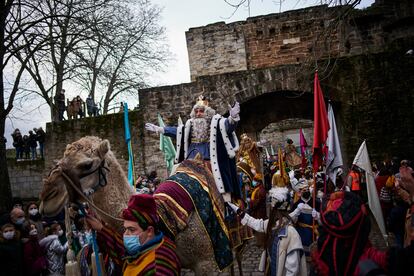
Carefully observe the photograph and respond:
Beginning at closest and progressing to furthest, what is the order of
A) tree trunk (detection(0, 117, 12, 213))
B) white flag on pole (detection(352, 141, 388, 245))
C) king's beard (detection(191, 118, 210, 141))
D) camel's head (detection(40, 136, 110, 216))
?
camel's head (detection(40, 136, 110, 216)) → king's beard (detection(191, 118, 210, 141)) → white flag on pole (detection(352, 141, 388, 245)) → tree trunk (detection(0, 117, 12, 213))

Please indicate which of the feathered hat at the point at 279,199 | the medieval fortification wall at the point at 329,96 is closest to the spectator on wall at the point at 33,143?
the medieval fortification wall at the point at 329,96

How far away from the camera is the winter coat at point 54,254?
5.48 m

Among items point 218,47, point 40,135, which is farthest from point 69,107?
point 218,47

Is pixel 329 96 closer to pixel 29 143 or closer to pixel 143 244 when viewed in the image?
pixel 143 244

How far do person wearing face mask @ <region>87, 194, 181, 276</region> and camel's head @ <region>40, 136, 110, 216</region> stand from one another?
28.1 inches

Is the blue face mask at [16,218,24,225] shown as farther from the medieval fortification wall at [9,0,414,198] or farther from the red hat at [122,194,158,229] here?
the medieval fortification wall at [9,0,414,198]

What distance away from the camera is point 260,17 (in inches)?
829

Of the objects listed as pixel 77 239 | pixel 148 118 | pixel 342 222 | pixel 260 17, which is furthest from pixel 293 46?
pixel 342 222

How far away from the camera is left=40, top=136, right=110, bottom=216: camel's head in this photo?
304cm

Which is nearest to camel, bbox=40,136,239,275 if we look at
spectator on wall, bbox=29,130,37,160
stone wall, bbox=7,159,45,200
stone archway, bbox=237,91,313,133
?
stone archway, bbox=237,91,313,133

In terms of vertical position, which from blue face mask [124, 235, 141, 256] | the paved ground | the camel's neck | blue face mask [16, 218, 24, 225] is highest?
the camel's neck

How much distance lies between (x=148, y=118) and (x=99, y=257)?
10588 mm

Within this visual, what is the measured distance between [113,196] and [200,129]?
198cm

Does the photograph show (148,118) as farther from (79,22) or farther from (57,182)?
(57,182)
